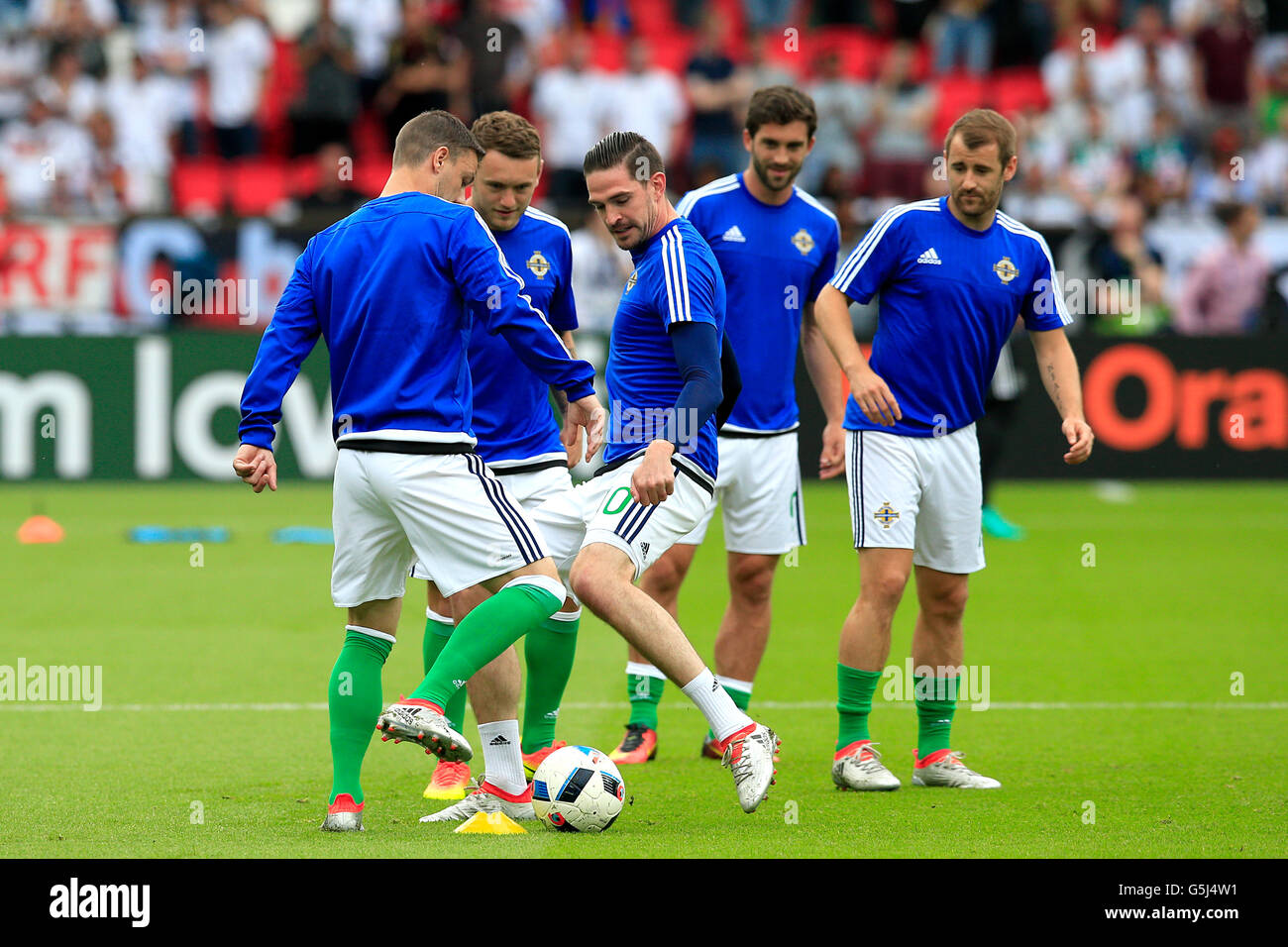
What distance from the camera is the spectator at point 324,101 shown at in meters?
19.8

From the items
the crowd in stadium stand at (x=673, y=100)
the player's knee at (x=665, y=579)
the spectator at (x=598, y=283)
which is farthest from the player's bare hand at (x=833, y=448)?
the crowd in stadium stand at (x=673, y=100)

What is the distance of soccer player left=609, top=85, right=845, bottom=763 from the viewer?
7.42 metres

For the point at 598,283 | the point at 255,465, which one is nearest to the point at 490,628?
the point at 255,465

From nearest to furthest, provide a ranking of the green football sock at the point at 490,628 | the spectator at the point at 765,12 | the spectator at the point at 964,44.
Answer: the green football sock at the point at 490,628 → the spectator at the point at 964,44 → the spectator at the point at 765,12

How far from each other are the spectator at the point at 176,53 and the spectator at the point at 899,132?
7.65 m

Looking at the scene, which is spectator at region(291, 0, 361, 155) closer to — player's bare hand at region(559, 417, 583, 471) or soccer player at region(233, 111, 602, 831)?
player's bare hand at region(559, 417, 583, 471)

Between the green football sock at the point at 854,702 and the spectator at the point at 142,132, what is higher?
the spectator at the point at 142,132

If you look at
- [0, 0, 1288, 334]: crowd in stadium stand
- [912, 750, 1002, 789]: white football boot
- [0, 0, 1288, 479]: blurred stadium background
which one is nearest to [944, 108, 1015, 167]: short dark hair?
[912, 750, 1002, 789]: white football boot

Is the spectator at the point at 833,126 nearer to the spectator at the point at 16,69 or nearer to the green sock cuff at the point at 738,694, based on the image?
the spectator at the point at 16,69

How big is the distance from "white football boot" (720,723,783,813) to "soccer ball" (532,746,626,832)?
399 mm

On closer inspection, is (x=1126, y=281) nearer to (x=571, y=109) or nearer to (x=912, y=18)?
(x=571, y=109)

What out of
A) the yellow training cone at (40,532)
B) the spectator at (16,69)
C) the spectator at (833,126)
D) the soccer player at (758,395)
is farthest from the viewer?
the spectator at (16,69)

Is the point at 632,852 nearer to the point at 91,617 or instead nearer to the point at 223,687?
the point at 223,687
